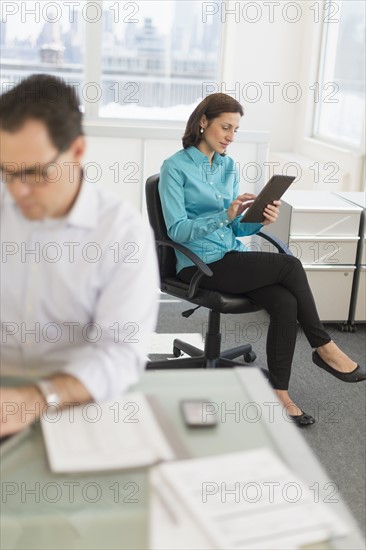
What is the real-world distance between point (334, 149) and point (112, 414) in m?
4.18

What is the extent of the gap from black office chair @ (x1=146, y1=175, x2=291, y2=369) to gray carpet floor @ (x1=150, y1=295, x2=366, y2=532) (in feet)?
0.91

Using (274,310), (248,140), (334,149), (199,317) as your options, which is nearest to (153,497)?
(274,310)

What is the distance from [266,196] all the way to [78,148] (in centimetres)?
157

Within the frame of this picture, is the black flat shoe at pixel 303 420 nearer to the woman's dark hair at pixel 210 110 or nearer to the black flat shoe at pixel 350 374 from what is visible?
the black flat shoe at pixel 350 374

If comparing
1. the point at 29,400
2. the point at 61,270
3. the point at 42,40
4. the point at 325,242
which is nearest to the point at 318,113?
the point at 42,40

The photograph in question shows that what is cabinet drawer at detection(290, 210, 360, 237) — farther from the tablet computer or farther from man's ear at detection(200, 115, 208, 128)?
man's ear at detection(200, 115, 208, 128)

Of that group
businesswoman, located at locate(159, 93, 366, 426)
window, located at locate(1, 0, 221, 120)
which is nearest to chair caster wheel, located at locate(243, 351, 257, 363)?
businesswoman, located at locate(159, 93, 366, 426)

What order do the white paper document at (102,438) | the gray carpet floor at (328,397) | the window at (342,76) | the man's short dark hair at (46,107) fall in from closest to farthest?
1. the white paper document at (102,438)
2. the man's short dark hair at (46,107)
3. the gray carpet floor at (328,397)
4. the window at (342,76)

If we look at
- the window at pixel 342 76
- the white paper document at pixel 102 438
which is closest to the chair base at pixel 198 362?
the white paper document at pixel 102 438

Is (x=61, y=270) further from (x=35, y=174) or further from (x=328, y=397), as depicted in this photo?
(x=328, y=397)

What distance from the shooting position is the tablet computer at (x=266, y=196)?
9.20 ft

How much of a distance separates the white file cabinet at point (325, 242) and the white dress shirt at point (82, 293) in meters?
2.28

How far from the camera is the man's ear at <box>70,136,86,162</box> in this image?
4.37 feet

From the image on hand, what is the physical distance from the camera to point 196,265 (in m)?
2.81
